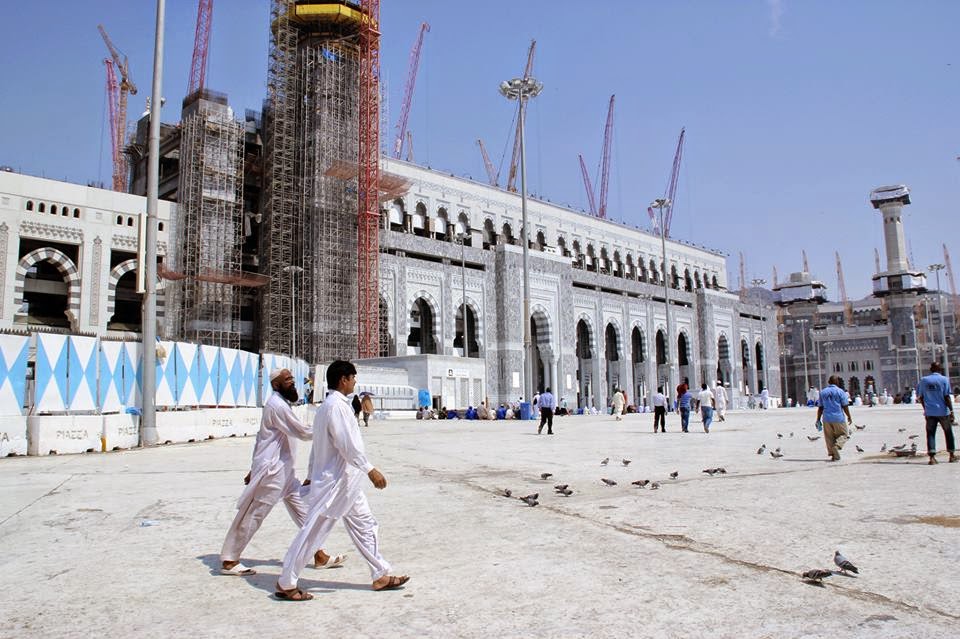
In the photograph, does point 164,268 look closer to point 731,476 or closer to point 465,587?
point 731,476

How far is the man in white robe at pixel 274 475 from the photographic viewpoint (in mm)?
4883

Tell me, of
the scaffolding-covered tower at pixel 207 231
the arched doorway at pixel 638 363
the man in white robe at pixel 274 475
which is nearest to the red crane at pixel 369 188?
the scaffolding-covered tower at pixel 207 231

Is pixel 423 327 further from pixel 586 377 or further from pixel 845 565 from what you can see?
pixel 845 565

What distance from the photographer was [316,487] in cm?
442

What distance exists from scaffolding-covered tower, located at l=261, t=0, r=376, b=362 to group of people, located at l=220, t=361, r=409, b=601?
33.5 m

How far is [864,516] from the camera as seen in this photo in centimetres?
600

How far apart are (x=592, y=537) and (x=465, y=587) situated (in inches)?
60.9

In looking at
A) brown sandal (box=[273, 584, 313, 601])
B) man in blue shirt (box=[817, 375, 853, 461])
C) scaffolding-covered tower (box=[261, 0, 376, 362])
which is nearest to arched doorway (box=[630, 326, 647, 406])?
scaffolding-covered tower (box=[261, 0, 376, 362])

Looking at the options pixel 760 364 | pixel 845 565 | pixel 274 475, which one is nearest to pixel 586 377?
pixel 760 364

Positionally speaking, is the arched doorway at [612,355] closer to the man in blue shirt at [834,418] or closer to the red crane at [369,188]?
the red crane at [369,188]

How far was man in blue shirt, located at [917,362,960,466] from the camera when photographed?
991 cm

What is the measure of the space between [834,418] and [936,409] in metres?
1.26

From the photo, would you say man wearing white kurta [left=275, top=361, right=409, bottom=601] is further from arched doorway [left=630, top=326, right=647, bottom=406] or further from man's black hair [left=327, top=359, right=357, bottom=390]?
arched doorway [left=630, top=326, right=647, bottom=406]

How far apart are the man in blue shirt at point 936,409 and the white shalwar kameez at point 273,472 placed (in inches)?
332
